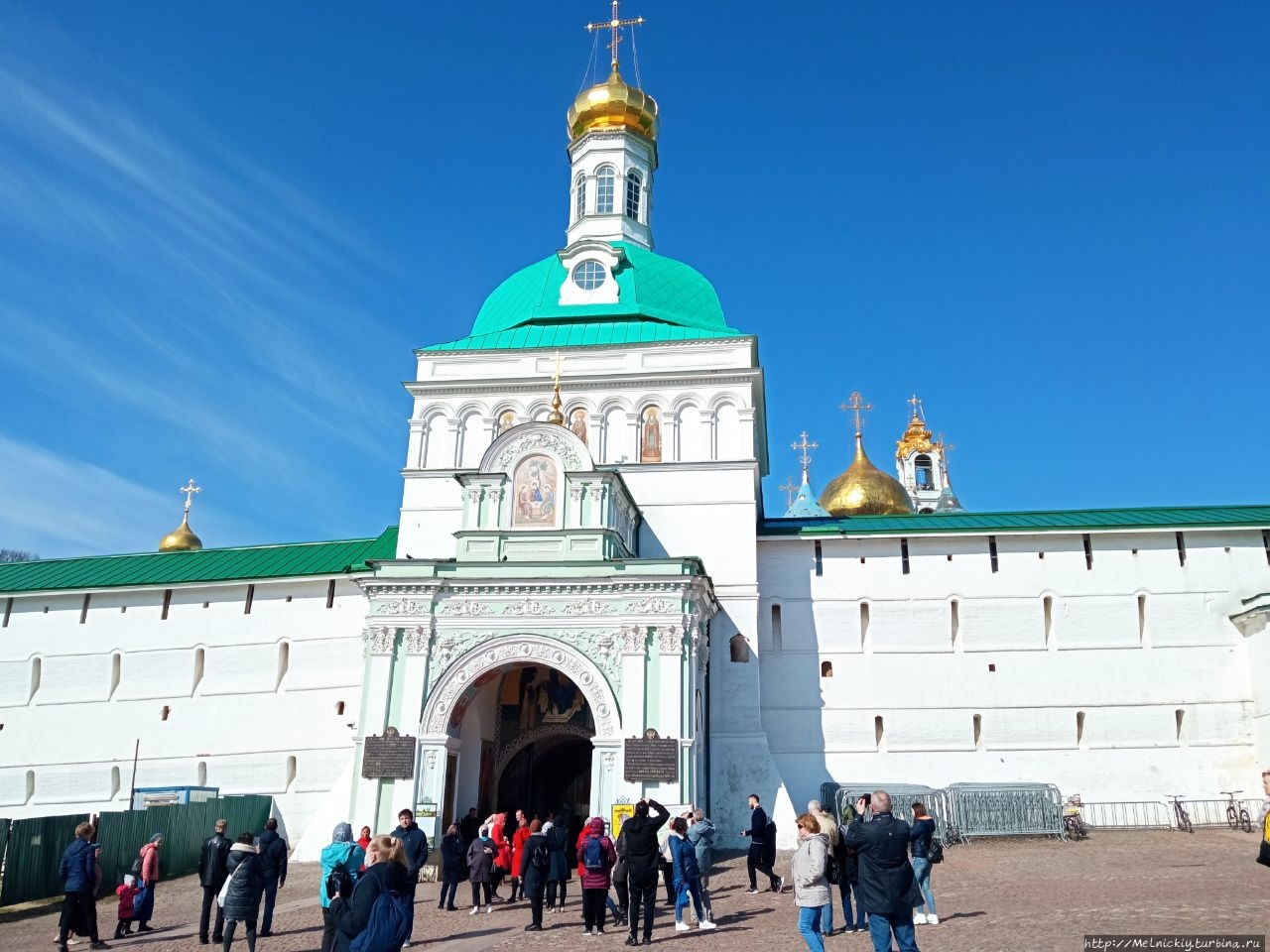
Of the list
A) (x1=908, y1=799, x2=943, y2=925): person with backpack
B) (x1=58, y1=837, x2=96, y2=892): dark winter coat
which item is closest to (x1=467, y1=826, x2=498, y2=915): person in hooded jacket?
(x1=58, y1=837, x2=96, y2=892): dark winter coat

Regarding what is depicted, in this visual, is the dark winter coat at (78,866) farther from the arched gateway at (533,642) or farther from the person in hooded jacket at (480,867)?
the arched gateway at (533,642)

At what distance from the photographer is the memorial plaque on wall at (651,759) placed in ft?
59.0

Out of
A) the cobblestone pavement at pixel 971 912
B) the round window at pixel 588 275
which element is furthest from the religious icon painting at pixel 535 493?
the round window at pixel 588 275

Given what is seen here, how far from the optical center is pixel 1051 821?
20094mm

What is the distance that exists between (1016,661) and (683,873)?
15335mm

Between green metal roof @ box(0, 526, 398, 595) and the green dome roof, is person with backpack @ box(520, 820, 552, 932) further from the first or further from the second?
the green dome roof

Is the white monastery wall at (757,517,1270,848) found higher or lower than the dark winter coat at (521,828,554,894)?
higher

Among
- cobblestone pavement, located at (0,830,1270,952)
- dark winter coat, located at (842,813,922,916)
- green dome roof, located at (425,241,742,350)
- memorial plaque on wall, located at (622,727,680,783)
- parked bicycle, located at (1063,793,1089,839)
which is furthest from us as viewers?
green dome roof, located at (425,241,742,350)

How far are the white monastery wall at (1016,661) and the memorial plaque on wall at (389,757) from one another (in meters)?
9.04

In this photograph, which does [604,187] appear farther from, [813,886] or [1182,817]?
[813,886]

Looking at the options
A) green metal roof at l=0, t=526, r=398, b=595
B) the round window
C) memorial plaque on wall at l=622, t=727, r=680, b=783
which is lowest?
memorial plaque on wall at l=622, t=727, r=680, b=783

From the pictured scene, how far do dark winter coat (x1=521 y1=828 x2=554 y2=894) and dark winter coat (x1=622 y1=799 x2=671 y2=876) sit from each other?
5.99 ft

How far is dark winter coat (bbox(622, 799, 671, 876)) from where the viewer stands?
10.5 meters

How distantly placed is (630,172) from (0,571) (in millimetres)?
21819
